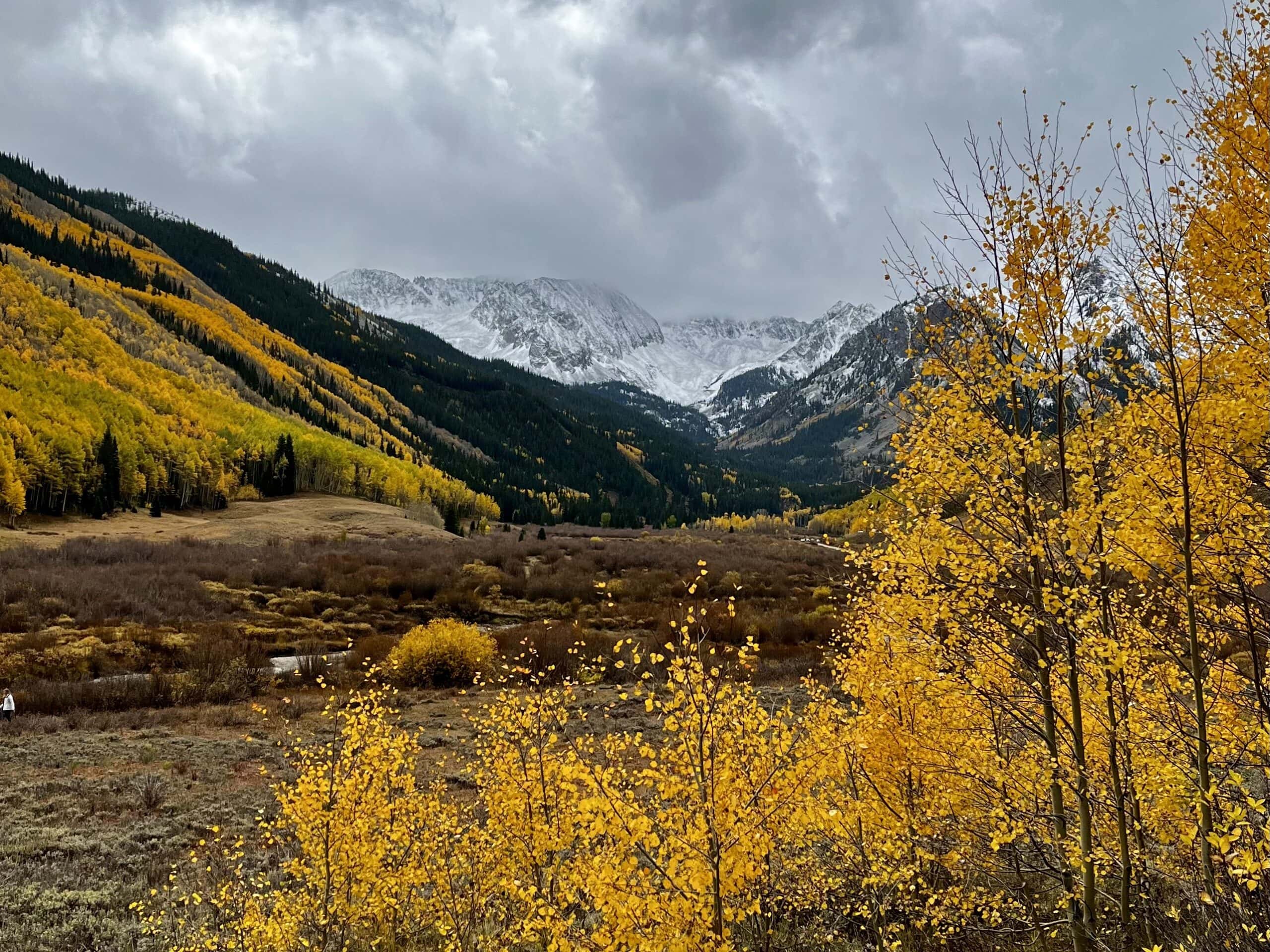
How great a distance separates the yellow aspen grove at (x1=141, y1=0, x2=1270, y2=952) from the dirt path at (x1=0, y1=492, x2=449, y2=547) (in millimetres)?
54565

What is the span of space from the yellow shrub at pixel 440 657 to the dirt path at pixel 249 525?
37.3 metres

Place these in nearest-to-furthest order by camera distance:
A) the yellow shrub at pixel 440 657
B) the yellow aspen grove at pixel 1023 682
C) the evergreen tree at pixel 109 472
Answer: the yellow aspen grove at pixel 1023 682, the yellow shrub at pixel 440 657, the evergreen tree at pixel 109 472

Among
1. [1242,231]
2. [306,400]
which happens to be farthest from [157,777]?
[306,400]

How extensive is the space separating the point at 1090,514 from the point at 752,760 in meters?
2.73

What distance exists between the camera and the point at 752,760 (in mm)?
4543

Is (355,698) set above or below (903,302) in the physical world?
below

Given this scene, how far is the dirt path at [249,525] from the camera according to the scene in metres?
51.1

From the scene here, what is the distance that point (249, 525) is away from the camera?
200 ft

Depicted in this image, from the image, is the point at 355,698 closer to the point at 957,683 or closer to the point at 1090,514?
the point at 957,683

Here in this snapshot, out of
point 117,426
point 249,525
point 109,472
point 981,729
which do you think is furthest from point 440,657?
point 117,426

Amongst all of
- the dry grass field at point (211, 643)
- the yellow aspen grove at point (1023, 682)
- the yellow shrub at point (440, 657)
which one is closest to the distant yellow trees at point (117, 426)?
the dry grass field at point (211, 643)

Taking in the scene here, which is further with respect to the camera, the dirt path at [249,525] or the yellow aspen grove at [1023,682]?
the dirt path at [249,525]

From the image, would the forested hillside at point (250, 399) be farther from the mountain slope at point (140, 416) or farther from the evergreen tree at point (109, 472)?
the evergreen tree at point (109, 472)

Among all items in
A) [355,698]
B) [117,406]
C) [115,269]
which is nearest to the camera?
[355,698]
